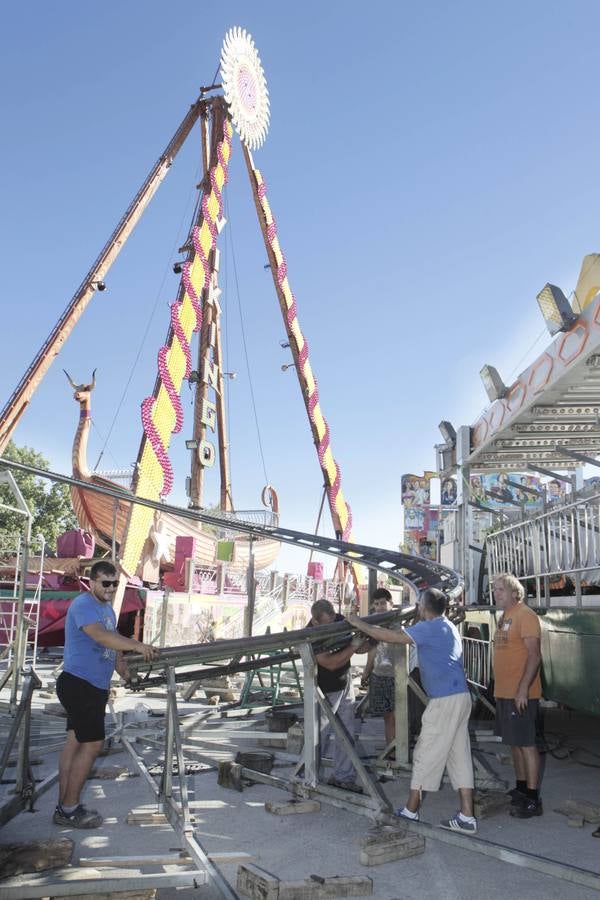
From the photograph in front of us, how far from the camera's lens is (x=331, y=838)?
432cm

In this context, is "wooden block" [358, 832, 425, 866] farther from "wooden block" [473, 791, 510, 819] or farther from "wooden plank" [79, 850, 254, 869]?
"wooden block" [473, 791, 510, 819]

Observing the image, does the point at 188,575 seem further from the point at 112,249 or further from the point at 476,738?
the point at 476,738

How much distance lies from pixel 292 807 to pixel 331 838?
1.69 ft

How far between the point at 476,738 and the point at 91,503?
1856 centimetres

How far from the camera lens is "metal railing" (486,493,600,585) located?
5910 millimetres

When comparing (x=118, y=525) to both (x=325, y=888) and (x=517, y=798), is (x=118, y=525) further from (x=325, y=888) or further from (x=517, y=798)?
(x=325, y=888)

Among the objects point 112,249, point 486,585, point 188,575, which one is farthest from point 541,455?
point 112,249

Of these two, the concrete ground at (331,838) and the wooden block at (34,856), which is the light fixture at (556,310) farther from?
the wooden block at (34,856)

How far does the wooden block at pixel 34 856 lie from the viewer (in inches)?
140

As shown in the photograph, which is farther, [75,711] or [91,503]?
[91,503]

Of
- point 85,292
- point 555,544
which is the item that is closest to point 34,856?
point 555,544

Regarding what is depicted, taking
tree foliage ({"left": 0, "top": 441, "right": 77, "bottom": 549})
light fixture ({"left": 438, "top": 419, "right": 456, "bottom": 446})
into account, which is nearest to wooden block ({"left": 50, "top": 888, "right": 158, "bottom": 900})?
light fixture ({"left": 438, "top": 419, "right": 456, "bottom": 446})

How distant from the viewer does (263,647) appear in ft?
13.9

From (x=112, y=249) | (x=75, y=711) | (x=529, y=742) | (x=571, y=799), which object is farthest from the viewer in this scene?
(x=112, y=249)
